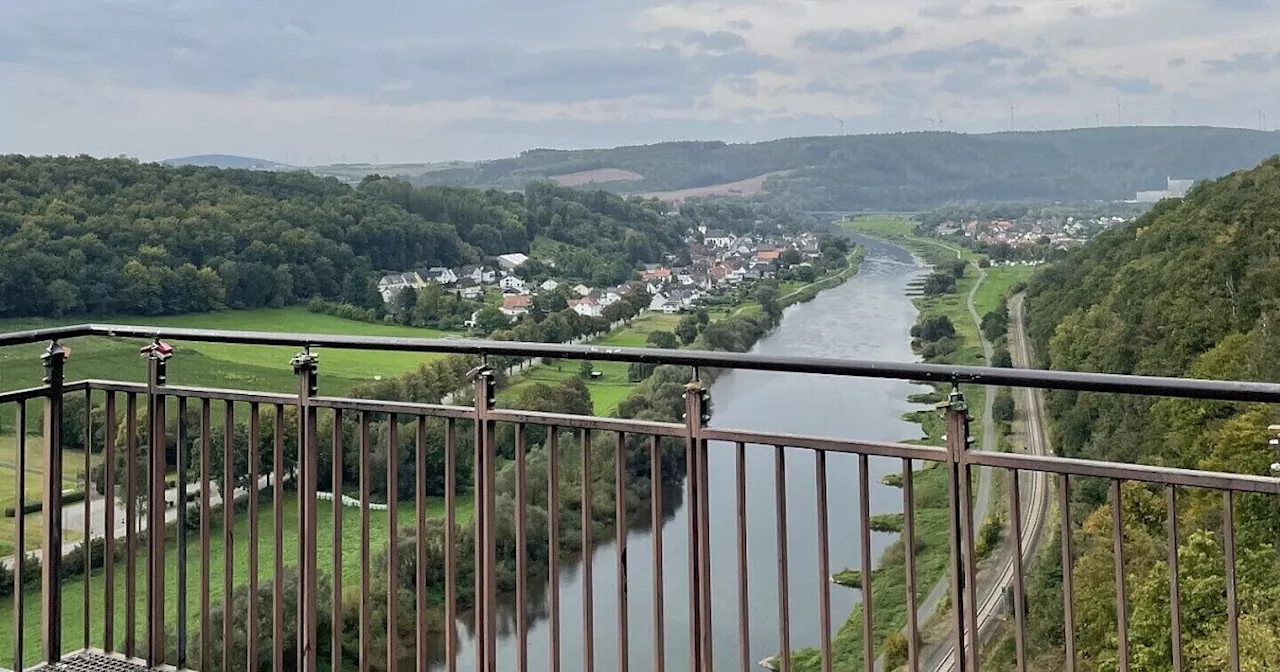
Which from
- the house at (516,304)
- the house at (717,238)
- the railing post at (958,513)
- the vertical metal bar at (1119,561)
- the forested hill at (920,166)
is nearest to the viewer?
the vertical metal bar at (1119,561)

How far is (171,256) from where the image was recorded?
9305 millimetres

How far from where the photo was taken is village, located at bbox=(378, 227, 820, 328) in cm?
1041

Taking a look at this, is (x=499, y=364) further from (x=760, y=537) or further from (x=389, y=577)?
(x=760, y=537)

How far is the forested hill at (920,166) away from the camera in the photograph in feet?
71.1

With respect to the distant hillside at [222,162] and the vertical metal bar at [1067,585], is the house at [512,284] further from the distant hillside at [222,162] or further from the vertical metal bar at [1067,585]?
the vertical metal bar at [1067,585]

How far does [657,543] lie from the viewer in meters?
2.04

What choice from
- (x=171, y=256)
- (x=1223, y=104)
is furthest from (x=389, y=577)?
(x=1223, y=104)

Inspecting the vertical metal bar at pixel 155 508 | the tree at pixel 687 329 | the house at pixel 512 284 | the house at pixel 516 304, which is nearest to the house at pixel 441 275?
the house at pixel 512 284

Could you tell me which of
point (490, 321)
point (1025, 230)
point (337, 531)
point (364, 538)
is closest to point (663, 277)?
point (490, 321)

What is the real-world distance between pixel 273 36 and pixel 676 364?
1188cm

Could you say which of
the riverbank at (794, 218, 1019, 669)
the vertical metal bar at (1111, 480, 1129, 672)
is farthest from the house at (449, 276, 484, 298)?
the vertical metal bar at (1111, 480, 1129, 672)

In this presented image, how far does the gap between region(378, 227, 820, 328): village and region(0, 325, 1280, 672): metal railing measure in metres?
5.59

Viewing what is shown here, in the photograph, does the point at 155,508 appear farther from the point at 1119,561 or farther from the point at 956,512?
the point at 1119,561

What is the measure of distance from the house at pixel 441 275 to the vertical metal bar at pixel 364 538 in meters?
8.83
